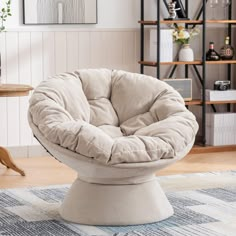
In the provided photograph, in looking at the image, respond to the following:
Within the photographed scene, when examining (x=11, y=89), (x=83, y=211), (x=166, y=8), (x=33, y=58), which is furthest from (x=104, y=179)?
(x=166, y=8)

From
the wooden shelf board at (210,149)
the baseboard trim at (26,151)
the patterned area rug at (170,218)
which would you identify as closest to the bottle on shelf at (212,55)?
the wooden shelf board at (210,149)

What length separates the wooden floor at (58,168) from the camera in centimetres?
575

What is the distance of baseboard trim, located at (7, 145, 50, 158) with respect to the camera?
6703 mm

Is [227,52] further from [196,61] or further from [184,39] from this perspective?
[184,39]

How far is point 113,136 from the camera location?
4688mm

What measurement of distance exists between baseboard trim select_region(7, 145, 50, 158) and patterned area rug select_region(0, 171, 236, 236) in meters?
1.32

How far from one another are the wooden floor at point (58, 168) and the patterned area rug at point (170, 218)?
0.93ft

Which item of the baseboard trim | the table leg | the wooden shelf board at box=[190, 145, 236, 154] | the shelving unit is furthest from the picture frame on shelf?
the wooden shelf board at box=[190, 145, 236, 154]

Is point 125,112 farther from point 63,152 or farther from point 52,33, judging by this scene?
point 52,33

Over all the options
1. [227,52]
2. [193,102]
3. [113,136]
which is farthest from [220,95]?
[113,136]

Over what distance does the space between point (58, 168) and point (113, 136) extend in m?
1.68

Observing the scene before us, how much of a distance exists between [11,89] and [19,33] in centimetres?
98

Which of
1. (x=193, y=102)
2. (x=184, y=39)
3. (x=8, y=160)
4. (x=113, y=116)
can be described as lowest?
(x=8, y=160)

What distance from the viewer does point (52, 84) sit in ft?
15.2
